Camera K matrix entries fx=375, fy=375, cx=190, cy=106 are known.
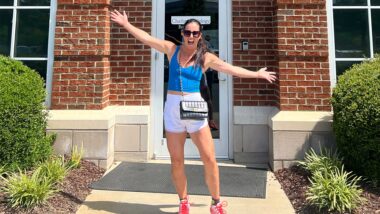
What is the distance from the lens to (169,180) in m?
4.70

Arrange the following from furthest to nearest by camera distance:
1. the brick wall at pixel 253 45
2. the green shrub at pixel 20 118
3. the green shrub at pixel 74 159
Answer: the brick wall at pixel 253 45 < the green shrub at pixel 74 159 < the green shrub at pixel 20 118

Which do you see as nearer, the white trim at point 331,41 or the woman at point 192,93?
the woman at point 192,93

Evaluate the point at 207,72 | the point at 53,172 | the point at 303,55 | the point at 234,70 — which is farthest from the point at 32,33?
the point at 303,55

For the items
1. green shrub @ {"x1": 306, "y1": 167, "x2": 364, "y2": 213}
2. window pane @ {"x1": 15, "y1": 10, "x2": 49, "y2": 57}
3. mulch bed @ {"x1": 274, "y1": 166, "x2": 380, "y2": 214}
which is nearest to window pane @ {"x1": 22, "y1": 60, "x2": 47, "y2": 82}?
window pane @ {"x1": 15, "y1": 10, "x2": 49, "y2": 57}

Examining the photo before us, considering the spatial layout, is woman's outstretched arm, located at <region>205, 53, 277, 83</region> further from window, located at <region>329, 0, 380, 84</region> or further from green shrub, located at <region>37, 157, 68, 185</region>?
window, located at <region>329, 0, 380, 84</region>

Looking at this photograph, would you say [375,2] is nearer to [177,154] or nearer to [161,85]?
[161,85]

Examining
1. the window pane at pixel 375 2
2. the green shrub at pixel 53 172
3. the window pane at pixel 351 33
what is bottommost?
the green shrub at pixel 53 172

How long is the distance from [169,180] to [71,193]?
47.4 inches

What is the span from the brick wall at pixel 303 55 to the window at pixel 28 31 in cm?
335

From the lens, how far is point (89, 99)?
5.24 meters

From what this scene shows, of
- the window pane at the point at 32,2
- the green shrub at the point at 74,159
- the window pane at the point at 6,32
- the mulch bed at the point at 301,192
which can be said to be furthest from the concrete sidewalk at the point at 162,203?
the window pane at the point at 32,2

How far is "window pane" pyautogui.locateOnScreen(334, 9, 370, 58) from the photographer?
207 inches

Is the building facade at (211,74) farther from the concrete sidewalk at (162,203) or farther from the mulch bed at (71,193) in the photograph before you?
the concrete sidewalk at (162,203)

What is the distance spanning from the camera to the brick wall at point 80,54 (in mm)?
5254
